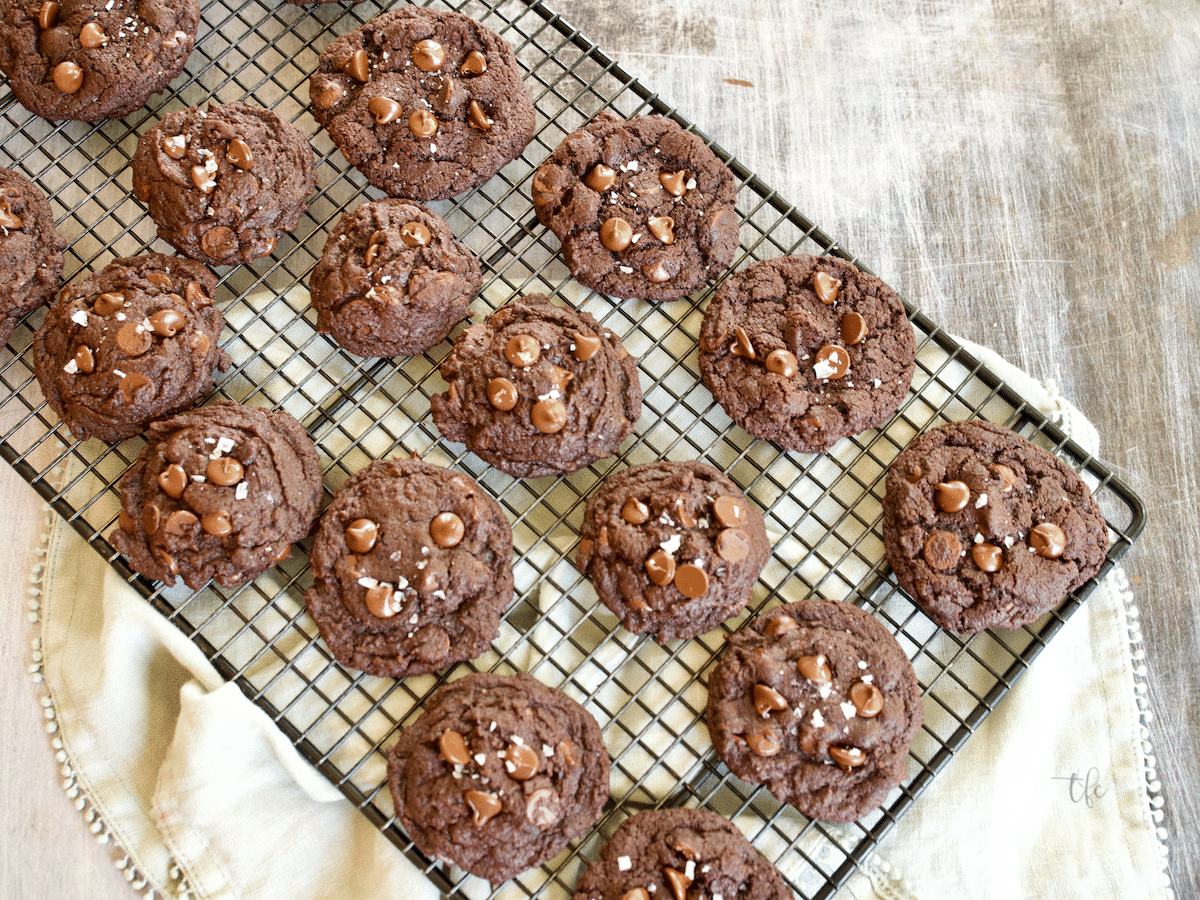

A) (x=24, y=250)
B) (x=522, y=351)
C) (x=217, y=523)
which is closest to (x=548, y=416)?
(x=522, y=351)

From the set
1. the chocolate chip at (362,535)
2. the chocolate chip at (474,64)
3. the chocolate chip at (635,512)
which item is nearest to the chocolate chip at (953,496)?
the chocolate chip at (635,512)

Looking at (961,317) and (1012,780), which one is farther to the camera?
→ (961,317)

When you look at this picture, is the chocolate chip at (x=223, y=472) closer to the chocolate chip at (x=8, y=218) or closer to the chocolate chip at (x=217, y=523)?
the chocolate chip at (x=217, y=523)

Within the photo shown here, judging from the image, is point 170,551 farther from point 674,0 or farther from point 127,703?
point 674,0

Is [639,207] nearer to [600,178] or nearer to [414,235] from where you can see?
[600,178]

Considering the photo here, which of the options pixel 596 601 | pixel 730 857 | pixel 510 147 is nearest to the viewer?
pixel 730 857

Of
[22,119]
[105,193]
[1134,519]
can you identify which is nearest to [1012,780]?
[1134,519]
